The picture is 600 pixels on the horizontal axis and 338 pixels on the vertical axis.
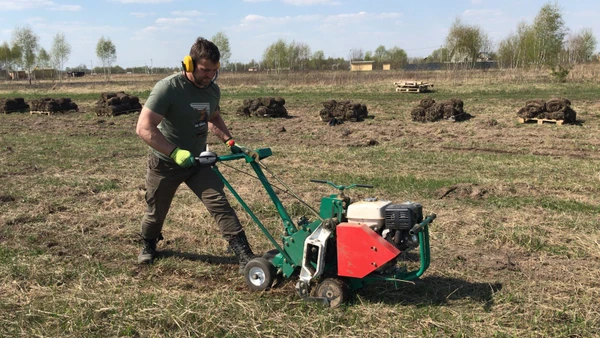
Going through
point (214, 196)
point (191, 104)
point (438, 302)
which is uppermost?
point (191, 104)

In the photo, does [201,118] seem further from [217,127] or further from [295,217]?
[295,217]

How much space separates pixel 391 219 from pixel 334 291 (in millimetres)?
743

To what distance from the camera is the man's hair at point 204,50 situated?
411 cm

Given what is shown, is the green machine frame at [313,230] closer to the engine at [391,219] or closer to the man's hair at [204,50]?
the engine at [391,219]

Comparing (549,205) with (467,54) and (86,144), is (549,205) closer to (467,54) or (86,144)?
(86,144)

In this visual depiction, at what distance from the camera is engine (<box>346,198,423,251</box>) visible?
3.70 m

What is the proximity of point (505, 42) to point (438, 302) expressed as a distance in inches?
2371

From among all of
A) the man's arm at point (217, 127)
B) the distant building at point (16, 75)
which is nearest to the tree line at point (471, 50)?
the distant building at point (16, 75)

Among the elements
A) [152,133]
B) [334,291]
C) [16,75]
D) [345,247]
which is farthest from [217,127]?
[16,75]

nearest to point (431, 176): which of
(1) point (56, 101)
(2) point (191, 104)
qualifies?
(2) point (191, 104)

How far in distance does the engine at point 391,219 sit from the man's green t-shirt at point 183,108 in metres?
1.63

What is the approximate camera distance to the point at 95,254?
5.39 meters

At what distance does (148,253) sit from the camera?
5.17 metres

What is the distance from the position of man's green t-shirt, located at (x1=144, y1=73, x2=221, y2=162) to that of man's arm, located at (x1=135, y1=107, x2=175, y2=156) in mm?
61
